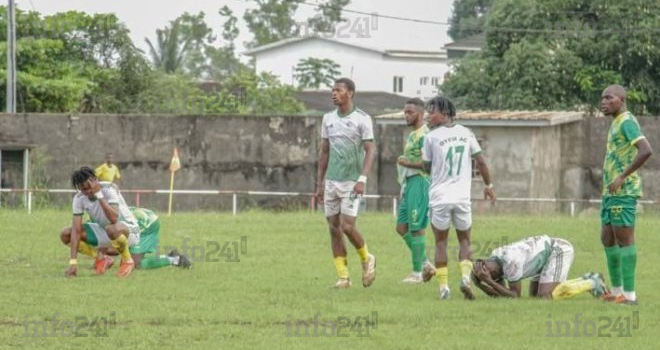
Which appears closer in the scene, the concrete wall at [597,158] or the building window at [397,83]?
the concrete wall at [597,158]

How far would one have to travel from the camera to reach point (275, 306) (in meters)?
15.6

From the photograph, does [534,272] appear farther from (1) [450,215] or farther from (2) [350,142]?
(2) [350,142]

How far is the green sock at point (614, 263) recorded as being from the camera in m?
15.9

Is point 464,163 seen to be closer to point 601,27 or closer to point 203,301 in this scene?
point 203,301

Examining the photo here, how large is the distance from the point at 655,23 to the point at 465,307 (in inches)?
1522

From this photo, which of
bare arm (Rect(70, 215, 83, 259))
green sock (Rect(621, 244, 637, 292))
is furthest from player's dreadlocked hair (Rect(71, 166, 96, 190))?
green sock (Rect(621, 244, 637, 292))

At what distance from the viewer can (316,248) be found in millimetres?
24438

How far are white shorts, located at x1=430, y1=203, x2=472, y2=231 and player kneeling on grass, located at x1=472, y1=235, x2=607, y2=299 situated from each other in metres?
0.52

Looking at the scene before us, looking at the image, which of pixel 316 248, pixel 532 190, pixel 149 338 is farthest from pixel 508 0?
pixel 149 338

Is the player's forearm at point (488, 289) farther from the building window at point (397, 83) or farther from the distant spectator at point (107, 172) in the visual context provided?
the building window at point (397, 83)

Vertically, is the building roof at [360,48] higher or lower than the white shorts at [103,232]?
higher

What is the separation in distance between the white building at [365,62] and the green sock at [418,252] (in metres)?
84.6

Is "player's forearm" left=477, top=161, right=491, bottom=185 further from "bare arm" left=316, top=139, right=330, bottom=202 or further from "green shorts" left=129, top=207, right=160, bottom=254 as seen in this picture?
"green shorts" left=129, top=207, right=160, bottom=254

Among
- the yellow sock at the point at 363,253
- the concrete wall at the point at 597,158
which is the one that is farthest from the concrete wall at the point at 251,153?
the yellow sock at the point at 363,253
